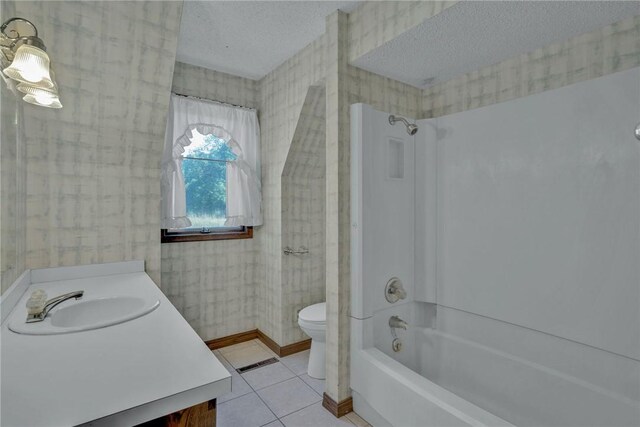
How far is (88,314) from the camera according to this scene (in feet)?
4.82

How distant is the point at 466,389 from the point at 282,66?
2.67 meters

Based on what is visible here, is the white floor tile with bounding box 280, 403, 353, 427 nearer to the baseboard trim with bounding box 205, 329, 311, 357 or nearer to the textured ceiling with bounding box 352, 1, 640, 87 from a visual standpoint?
the baseboard trim with bounding box 205, 329, 311, 357

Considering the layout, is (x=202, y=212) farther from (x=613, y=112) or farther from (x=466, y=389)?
(x=613, y=112)

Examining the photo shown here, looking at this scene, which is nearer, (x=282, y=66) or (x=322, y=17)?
(x=322, y=17)

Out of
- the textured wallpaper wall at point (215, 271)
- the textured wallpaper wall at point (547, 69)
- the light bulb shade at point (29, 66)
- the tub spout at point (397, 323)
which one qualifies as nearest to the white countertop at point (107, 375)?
the light bulb shade at point (29, 66)

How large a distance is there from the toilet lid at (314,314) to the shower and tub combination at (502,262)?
1.57ft

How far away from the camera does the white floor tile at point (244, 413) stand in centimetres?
188

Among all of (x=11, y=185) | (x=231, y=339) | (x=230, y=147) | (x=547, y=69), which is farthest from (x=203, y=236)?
(x=547, y=69)

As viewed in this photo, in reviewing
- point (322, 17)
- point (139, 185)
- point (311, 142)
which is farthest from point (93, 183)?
point (322, 17)

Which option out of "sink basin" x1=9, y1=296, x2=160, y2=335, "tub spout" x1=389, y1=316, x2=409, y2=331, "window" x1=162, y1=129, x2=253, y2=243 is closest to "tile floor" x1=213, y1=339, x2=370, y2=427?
"tub spout" x1=389, y1=316, x2=409, y2=331

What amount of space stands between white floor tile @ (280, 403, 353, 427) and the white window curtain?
1.54m

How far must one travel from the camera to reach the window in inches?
105

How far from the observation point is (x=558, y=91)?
1.56m

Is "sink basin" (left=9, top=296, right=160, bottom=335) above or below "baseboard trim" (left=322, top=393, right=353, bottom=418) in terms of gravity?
above
